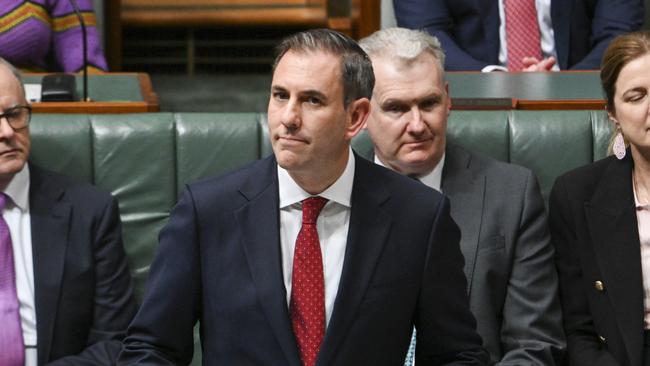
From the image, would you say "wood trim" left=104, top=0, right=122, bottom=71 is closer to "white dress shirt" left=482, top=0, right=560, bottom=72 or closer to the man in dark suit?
"white dress shirt" left=482, top=0, right=560, bottom=72

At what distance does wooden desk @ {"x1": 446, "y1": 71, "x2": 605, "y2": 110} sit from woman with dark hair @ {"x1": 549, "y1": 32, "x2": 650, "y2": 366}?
32 centimetres

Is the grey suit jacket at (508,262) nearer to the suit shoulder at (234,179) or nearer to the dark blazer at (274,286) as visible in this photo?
the dark blazer at (274,286)

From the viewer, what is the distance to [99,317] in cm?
204

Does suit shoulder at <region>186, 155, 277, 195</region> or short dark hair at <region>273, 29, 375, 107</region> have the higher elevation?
short dark hair at <region>273, 29, 375, 107</region>

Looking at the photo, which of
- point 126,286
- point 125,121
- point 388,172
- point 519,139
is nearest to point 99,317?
point 126,286

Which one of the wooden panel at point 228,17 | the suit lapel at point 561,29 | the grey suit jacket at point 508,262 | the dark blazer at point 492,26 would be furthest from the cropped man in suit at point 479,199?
the wooden panel at point 228,17

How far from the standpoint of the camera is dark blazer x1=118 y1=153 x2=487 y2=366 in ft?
5.24

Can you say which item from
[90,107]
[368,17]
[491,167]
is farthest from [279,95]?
[368,17]

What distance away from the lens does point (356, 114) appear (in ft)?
5.41

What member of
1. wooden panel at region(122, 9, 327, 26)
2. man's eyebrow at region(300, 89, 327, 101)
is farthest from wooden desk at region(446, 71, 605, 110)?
wooden panel at region(122, 9, 327, 26)

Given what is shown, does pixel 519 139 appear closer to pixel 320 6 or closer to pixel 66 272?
pixel 66 272

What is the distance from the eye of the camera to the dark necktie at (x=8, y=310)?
1.98 m

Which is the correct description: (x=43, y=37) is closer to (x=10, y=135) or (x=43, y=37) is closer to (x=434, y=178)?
(x=10, y=135)

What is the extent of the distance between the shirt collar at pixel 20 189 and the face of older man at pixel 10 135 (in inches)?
0.5
